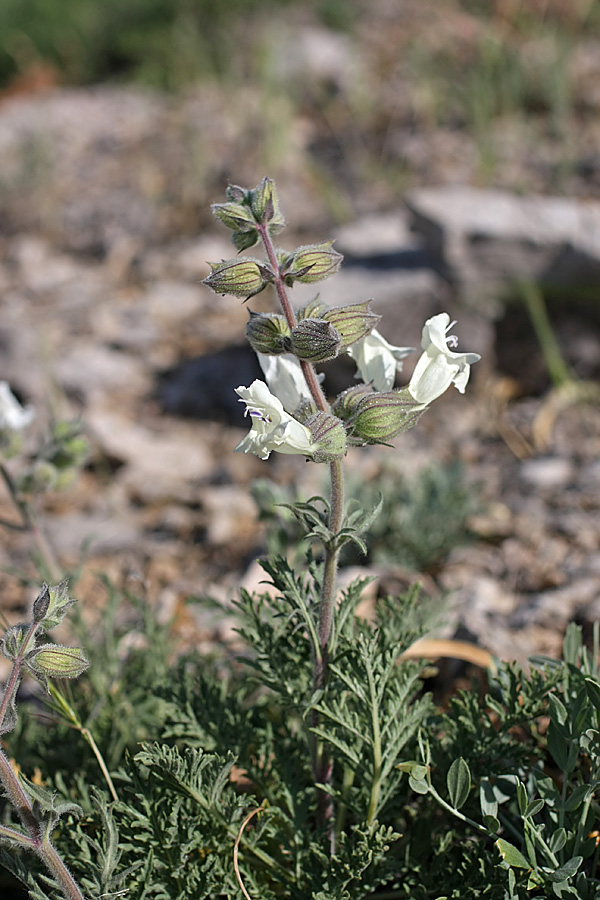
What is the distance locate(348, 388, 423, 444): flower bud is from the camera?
157cm

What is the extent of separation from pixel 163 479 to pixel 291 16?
26.0 feet

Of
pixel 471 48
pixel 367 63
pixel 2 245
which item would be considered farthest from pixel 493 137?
pixel 2 245

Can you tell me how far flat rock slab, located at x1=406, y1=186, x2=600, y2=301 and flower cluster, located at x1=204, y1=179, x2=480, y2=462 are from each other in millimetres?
3143

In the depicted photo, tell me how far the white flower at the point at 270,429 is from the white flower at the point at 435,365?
0.27 metres

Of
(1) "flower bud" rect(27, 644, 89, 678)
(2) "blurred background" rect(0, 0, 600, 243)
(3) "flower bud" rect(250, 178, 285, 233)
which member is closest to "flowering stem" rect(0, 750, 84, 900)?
(1) "flower bud" rect(27, 644, 89, 678)

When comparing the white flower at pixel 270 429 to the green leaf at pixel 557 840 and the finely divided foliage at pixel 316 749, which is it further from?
the green leaf at pixel 557 840

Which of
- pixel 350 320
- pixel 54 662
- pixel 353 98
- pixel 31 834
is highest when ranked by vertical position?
pixel 350 320

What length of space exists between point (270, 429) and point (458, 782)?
808mm

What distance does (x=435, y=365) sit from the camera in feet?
5.41

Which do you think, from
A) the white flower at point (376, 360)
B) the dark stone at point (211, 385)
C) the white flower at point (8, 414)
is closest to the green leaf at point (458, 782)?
the white flower at point (376, 360)

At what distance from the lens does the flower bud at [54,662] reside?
1.50m

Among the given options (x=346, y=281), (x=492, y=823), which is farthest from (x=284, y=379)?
(x=346, y=281)

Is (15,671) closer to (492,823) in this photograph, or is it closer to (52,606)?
(52,606)

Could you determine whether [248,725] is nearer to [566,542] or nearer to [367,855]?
[367,855]
